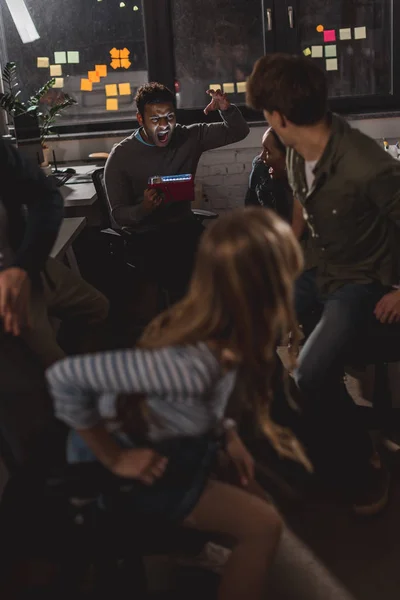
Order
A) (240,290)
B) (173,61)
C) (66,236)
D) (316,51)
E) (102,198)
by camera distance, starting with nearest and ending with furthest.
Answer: (240,290) → (66,236) → (102,198) → (173,61) → (316,51)

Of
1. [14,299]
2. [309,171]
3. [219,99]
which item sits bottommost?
[14,299]

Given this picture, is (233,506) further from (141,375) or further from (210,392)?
(141,375)

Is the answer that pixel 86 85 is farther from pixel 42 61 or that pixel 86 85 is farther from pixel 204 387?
pixel 204 387

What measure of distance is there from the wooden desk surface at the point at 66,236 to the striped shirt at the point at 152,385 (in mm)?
1224

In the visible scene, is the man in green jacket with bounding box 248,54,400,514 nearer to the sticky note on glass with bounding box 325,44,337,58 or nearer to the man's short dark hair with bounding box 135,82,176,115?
the man's short dark hair with bounding box 135,82,176,115

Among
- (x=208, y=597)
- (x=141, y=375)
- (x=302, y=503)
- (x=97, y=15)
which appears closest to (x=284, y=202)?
(x=302, y=503)

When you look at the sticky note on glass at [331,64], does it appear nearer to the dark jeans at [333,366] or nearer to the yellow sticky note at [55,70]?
the yellow sticky note at [55,70]

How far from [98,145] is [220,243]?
3.53 metres

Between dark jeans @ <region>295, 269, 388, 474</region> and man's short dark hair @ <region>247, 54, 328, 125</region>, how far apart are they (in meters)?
0.49

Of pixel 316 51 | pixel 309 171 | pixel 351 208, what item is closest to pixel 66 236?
pixel 309 171

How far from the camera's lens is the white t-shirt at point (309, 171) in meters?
1.98

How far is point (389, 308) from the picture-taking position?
192cm

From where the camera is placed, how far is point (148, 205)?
306 centimetres

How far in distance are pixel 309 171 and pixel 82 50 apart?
3002mm
